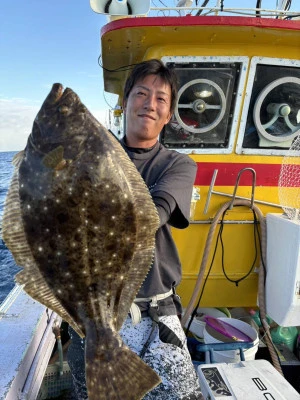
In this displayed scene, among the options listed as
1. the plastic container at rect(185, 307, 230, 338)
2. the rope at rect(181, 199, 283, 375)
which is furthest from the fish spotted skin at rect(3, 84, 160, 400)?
the plastic container at rect(185, 307, 230, 338)

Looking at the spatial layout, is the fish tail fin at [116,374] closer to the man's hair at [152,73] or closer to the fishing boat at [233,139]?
the man's hair at [152,73]

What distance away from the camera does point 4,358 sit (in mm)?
2396

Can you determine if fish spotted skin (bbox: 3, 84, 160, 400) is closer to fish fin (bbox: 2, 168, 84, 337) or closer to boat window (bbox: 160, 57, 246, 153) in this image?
fish fin (bbox: 2, 168, 84, 337)

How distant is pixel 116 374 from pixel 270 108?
387 centimetres

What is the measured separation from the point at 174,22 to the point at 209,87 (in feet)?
3.19

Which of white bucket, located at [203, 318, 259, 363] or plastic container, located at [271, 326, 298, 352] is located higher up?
white bucket, located at [203, 318, 259, 363]

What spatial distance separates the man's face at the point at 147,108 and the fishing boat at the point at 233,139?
5.06 ft

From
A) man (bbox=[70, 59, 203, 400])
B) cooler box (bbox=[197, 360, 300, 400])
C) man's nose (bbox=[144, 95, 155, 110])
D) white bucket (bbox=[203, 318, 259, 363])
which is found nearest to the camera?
man (bbox=[70, 59, 203, 400])

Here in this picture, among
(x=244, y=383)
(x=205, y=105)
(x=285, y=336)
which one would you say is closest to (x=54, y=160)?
(x=244, y=383)

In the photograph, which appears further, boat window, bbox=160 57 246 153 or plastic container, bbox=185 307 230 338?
plastic container, bbox=185 307 230 338

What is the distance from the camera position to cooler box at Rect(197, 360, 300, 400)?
2.67 meters

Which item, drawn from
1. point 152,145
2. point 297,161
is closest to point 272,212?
point 297,161

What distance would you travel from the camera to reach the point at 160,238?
233 cm

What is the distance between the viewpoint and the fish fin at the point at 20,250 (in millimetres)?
1597
